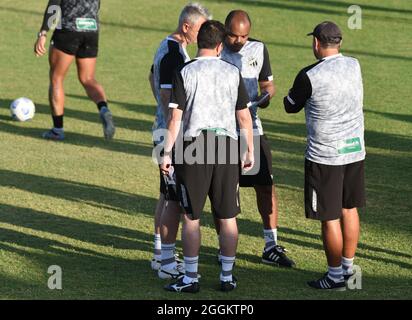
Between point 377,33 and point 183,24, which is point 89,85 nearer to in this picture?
point 183,24

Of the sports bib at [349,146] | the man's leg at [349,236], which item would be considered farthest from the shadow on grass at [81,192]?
the sports bib at [349,146]

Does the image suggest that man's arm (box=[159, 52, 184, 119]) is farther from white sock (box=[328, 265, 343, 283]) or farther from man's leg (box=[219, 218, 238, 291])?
white sock (box=[328, 265, 343, 283])

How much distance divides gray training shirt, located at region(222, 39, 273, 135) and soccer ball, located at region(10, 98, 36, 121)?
6.04m

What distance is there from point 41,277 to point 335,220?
244cm

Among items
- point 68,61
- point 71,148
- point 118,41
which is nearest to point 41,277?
point 71,148

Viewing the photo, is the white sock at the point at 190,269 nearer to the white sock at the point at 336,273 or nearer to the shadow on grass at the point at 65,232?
the white sock at the point at 336,273

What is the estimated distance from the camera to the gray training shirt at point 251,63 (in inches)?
342

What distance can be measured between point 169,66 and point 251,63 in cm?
103

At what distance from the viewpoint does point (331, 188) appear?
309 inches

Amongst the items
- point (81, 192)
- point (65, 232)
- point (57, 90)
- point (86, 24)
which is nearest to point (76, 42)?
point (86, 24)

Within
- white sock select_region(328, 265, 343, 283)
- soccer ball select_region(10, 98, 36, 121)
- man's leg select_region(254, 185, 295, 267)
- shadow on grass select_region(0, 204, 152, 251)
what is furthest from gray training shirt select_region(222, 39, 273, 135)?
soccer ball select_region(10, 98, 36, 121)

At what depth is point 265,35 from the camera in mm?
22203

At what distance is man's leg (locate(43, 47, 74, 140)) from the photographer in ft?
43.8

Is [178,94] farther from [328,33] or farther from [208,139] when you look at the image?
[328,33]
